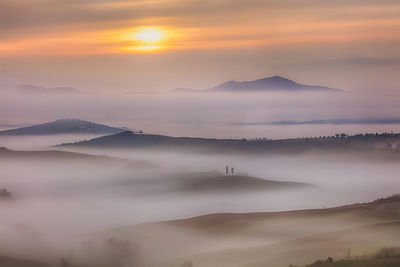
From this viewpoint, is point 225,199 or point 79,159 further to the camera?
point 79,159

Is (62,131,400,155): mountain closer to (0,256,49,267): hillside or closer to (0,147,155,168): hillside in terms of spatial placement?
(0,147,155,168): hillside

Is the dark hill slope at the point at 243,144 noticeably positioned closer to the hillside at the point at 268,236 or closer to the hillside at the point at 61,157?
the hillside at the point at 61,157

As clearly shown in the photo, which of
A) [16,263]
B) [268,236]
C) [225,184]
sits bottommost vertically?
[16,263]

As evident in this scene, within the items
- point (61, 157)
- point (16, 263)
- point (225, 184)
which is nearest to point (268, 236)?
point (16, 263)

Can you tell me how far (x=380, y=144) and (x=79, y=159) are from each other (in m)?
53.5

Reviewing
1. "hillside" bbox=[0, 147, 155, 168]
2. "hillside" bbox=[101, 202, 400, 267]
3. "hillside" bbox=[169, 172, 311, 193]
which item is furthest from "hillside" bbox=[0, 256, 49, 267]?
"hillside" bbox=[0, 147, 155, 168]

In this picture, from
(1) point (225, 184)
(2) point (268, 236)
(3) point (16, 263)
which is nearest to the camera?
(3) point (16, 263)

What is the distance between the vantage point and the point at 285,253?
43.0 metres

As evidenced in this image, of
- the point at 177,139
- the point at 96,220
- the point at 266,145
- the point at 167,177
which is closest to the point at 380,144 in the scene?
the point at 266,145

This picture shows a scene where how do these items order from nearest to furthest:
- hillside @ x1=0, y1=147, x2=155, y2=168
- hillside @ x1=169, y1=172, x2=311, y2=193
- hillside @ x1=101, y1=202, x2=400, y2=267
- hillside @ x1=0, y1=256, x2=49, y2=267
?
hillside @ x1=101, y1=202, x2=400, y2=267 < hillside @ x1=0, y1=256, x2=49, y2=267 < hillside @ x1=169, y1=172, x2=311, y2=193 < hillside @ x1=0, y1=147, x2=155, y2=168

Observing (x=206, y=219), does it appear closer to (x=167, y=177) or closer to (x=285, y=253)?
(x=285, y=253)

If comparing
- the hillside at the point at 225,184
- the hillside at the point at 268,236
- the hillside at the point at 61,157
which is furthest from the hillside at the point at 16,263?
the hillside at the point at 61,157

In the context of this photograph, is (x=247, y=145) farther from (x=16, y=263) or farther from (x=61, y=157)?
(x=16, y=263)

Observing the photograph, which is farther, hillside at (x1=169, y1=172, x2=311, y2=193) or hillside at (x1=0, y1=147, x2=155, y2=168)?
hillside at (x1=0, y1=147, x2=155, y2=168)
